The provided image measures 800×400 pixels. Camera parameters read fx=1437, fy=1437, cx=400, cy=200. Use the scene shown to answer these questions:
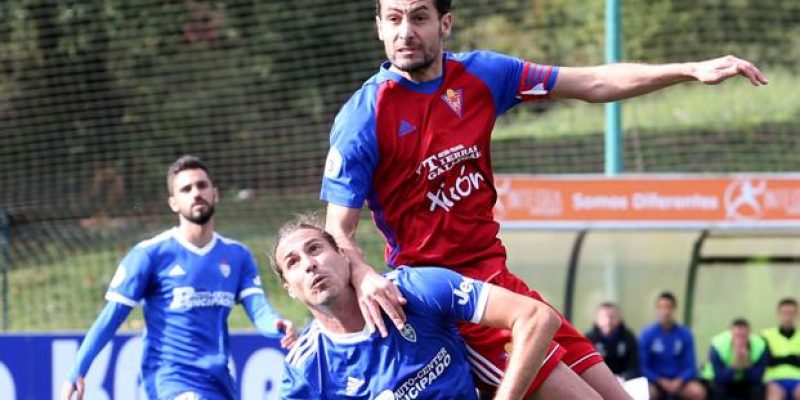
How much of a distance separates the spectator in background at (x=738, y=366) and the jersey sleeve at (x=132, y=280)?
5926mm

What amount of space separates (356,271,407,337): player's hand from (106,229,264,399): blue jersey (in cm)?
389

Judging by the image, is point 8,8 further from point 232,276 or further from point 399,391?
point 399,391

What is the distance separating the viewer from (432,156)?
198 inches

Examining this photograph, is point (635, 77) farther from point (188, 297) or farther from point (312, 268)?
point (188, 297)

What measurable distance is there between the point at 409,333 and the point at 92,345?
146 inches

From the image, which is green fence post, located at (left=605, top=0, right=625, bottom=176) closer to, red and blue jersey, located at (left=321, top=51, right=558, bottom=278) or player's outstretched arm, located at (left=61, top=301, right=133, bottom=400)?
player's outstretched arm, located at (left=61, top=301, right=133, bottom=400)

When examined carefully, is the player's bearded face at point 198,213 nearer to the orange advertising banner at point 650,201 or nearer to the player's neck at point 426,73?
the player's neck at point 426,73

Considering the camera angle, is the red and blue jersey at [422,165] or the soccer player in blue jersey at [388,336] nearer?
the soccer player in blue jersey at [388,336]

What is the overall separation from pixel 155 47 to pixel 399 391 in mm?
12989

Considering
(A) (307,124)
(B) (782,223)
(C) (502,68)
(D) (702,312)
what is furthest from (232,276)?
(A) (307,124)

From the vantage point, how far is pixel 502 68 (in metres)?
5.26

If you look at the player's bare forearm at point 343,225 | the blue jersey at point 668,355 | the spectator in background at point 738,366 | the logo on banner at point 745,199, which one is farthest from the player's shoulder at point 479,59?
the blue jersey at point 668,355

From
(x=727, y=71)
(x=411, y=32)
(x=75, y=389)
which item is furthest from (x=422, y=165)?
(x=75, y=389)

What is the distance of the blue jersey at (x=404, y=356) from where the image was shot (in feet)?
15.1
